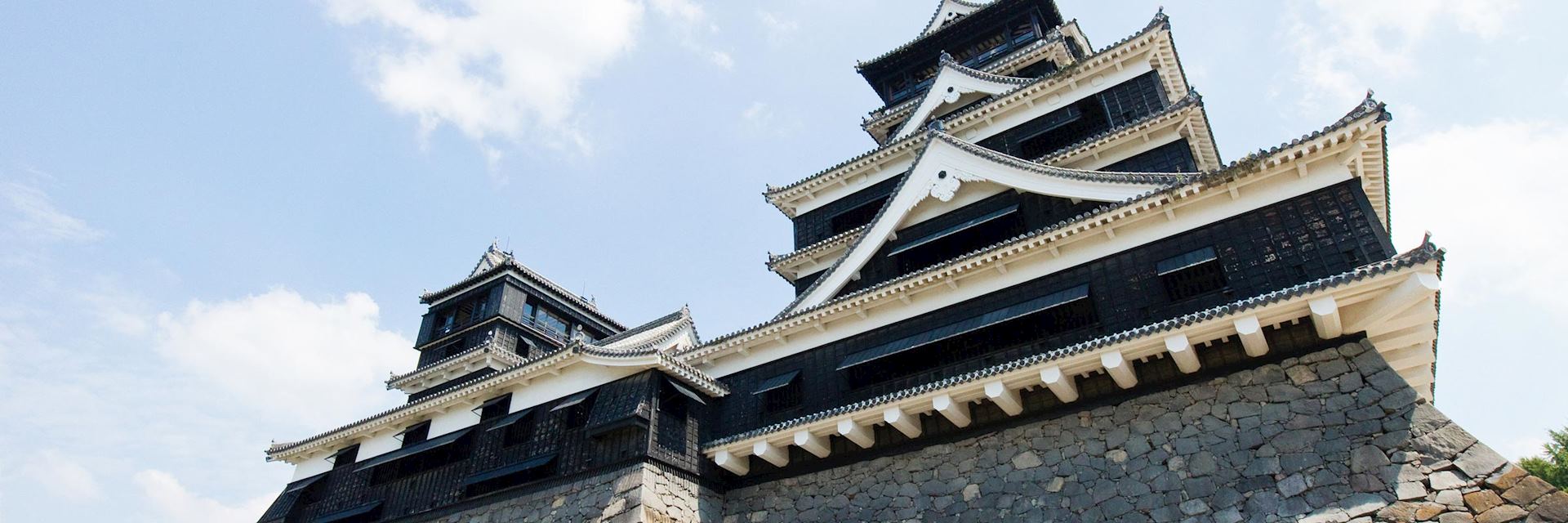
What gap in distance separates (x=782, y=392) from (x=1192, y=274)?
7304mm

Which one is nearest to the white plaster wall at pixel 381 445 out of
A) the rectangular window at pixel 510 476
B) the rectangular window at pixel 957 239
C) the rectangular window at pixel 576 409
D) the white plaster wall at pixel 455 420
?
the white plaster wall at pixel 455 420

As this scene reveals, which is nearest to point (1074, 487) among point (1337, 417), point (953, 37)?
point (1337, 417)

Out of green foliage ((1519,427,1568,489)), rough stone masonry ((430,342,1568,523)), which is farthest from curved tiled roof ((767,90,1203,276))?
green foliage ((1519,427,1568,489))

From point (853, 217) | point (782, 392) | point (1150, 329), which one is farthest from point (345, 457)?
point (1150, 329)

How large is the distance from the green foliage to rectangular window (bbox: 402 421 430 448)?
36.2 metres

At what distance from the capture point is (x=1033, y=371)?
38.9 feet

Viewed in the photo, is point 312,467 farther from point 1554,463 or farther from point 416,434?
point 1554,463

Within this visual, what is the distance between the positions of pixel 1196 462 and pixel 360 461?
17889 millimetres

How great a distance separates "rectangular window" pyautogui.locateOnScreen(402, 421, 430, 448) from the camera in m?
18.6

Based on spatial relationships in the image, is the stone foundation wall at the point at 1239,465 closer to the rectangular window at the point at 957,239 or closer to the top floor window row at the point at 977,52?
the rectangular window at the point at 957,239

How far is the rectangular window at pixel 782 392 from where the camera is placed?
49.8 ft

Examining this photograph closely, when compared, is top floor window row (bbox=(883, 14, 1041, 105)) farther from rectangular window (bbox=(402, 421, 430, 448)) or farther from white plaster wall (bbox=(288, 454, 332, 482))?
white plaster wall (bbox=(288, 454, 332, 482))

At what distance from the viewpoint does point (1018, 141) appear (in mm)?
19219

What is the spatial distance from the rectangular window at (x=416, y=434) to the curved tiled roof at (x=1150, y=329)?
806cm
